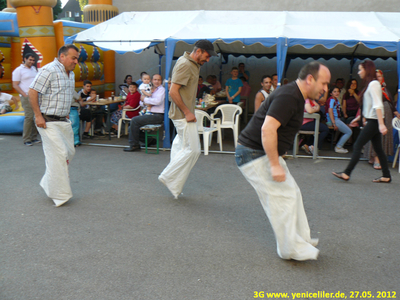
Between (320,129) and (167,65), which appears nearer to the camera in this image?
(167,65)

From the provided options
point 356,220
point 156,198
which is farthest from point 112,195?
point 356,220

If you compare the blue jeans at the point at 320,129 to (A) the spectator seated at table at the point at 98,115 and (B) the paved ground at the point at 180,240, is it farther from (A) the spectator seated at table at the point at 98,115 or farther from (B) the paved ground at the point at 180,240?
(A) the spectator seated at table at the point at 98,115

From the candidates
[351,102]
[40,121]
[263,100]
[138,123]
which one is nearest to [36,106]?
[40,121]

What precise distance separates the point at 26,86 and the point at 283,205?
725 centimetres

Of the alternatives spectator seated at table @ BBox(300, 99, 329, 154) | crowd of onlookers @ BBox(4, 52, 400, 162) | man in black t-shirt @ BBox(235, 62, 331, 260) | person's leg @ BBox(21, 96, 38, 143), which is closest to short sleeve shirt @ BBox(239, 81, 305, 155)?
man in black t-shirt @ BBox(235, 62, 331, 260)

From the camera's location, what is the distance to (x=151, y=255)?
344cm

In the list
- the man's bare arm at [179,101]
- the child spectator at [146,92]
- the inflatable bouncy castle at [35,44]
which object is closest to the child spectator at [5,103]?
the inflatable bouncy castle at [35,44]

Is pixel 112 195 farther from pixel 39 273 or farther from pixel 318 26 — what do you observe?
pixel 318 26

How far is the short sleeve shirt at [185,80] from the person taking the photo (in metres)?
4.64

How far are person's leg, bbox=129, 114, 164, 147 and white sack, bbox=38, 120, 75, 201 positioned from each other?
3.24 m

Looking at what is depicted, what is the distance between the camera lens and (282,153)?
3.18 metres

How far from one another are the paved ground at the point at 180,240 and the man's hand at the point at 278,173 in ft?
2.58

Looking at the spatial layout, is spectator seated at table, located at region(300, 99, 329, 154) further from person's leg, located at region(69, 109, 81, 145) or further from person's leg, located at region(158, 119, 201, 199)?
person's leg, located at region(69, 109, 81, 145)

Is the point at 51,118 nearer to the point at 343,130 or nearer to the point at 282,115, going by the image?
the point at 282,115
